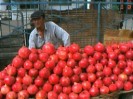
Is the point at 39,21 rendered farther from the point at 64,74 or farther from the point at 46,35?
the point at 64,74

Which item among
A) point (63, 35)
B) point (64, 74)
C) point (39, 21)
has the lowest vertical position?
point (64, 74)

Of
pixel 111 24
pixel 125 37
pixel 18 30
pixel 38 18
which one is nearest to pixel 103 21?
pixel 111 24

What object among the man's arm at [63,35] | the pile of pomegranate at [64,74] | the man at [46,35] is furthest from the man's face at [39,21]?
the pile of pomegranate at [64,74]

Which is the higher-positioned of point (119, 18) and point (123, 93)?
point (119, 18)

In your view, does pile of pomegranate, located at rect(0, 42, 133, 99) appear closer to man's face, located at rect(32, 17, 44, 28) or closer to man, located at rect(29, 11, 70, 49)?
man's face, located at rect(32, 17, 44, 28)

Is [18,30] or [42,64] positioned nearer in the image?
[42,64]

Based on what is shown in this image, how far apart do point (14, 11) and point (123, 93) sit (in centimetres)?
430

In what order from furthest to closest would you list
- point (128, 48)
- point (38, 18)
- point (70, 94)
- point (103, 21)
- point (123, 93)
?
point (103, 21), point (38, 18), point (128, 48), point (123, 93), point (70, 94)

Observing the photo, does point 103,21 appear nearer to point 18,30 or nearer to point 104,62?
point 18,30

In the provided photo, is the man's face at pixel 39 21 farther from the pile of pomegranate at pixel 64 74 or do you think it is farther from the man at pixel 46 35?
the pile of pomegranate at pixel 64 74

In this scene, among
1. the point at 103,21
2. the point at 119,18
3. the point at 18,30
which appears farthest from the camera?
the point at 119,18

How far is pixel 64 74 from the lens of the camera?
9.18 feet

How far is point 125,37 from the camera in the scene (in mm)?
6434

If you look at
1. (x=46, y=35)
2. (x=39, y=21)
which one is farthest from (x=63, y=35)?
(x=39, y=21)
